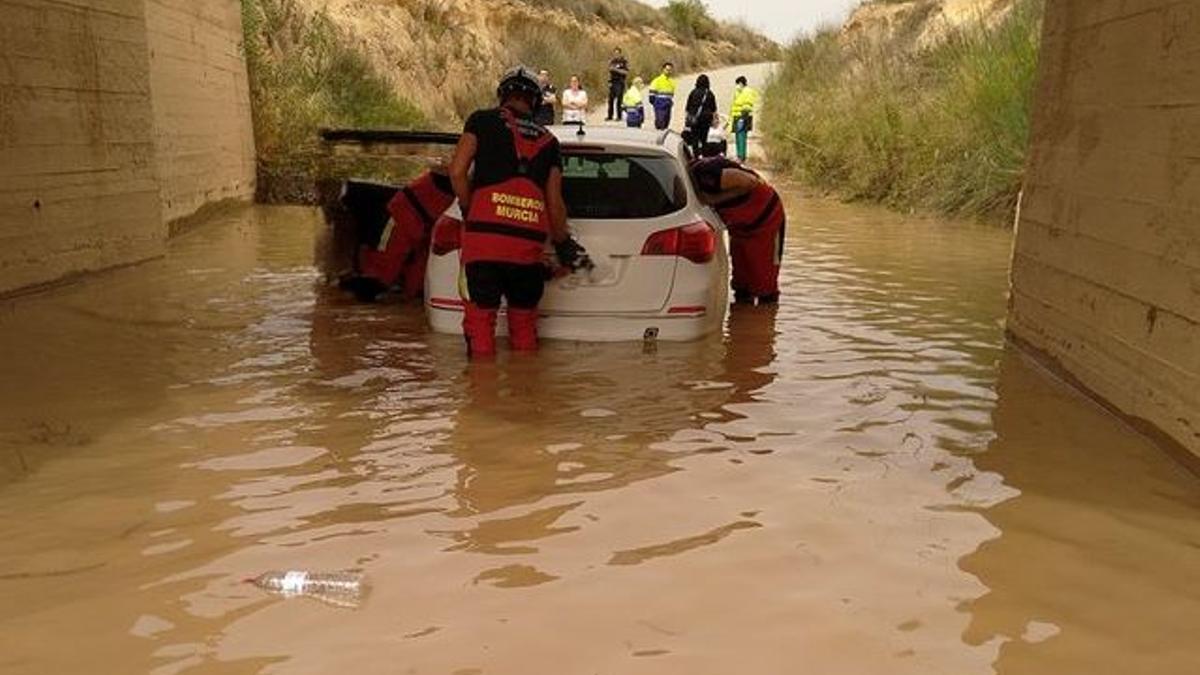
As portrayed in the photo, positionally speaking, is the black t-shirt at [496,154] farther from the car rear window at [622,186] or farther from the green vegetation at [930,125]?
the green vegetation at [930,125]

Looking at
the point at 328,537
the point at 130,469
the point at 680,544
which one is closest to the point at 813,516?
the point at 680,544

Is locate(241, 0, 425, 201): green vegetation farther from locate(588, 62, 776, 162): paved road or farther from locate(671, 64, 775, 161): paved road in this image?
locate(671, 64, 775, 161): paved road

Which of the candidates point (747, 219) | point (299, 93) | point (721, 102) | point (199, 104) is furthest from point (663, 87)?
point (747, 219)

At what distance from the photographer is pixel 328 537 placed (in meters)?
3.88

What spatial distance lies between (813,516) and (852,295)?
225 inches

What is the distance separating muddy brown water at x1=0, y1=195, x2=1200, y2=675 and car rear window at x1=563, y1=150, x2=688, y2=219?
87 cm

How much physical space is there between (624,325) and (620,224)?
622 millimetres

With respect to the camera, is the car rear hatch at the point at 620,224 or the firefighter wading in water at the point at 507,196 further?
the car rear hatch at the point at 620,224

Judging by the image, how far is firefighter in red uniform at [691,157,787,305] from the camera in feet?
26.1

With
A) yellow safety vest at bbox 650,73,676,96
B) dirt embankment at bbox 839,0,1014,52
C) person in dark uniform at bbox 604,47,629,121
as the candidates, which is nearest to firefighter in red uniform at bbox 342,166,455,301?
yellow safety vest at bbox 650,73,676,96

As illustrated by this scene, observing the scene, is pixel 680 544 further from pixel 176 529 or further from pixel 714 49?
pixel 714 49

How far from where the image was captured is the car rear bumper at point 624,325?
664cm

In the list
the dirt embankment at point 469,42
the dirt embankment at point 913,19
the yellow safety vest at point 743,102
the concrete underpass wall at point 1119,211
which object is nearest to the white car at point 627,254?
the concrete underpass wall at point 1119,211

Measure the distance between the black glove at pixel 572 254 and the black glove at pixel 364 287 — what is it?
2440 mm
